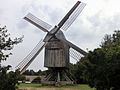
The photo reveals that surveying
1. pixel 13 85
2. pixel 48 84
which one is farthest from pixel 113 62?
pixel 48 84

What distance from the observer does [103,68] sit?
3744cm

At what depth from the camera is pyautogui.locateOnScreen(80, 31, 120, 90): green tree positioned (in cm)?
3700

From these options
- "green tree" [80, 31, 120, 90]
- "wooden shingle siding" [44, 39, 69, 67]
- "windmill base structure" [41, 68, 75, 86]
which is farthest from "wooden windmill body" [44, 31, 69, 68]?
"green tree" [80, 31, 120, 90]

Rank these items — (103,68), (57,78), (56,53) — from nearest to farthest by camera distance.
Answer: (103,68) → (56,53) → (57,78)

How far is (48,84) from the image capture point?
8569 cm

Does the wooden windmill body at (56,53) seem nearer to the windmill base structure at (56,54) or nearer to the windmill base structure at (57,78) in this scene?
the windmill base structure at (56,54)

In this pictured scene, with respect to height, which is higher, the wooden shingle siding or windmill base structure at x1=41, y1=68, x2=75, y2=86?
the wooden shingle siding

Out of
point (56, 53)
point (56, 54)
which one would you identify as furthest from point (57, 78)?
point (56, 53)

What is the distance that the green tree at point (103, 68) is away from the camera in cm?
3700

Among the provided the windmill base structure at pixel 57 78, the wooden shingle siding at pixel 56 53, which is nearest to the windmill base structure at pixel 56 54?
the wooden shingle siding at pixel 56 53

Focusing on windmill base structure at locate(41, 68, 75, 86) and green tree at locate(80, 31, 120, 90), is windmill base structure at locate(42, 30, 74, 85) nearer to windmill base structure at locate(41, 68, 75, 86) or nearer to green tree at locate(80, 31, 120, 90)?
windmill base structure at locate(41, 68, 75, 86)

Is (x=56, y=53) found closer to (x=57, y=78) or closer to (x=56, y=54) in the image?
(x=56, y=54)

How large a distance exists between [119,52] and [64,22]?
42.0 metres

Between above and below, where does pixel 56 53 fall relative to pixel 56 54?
above
